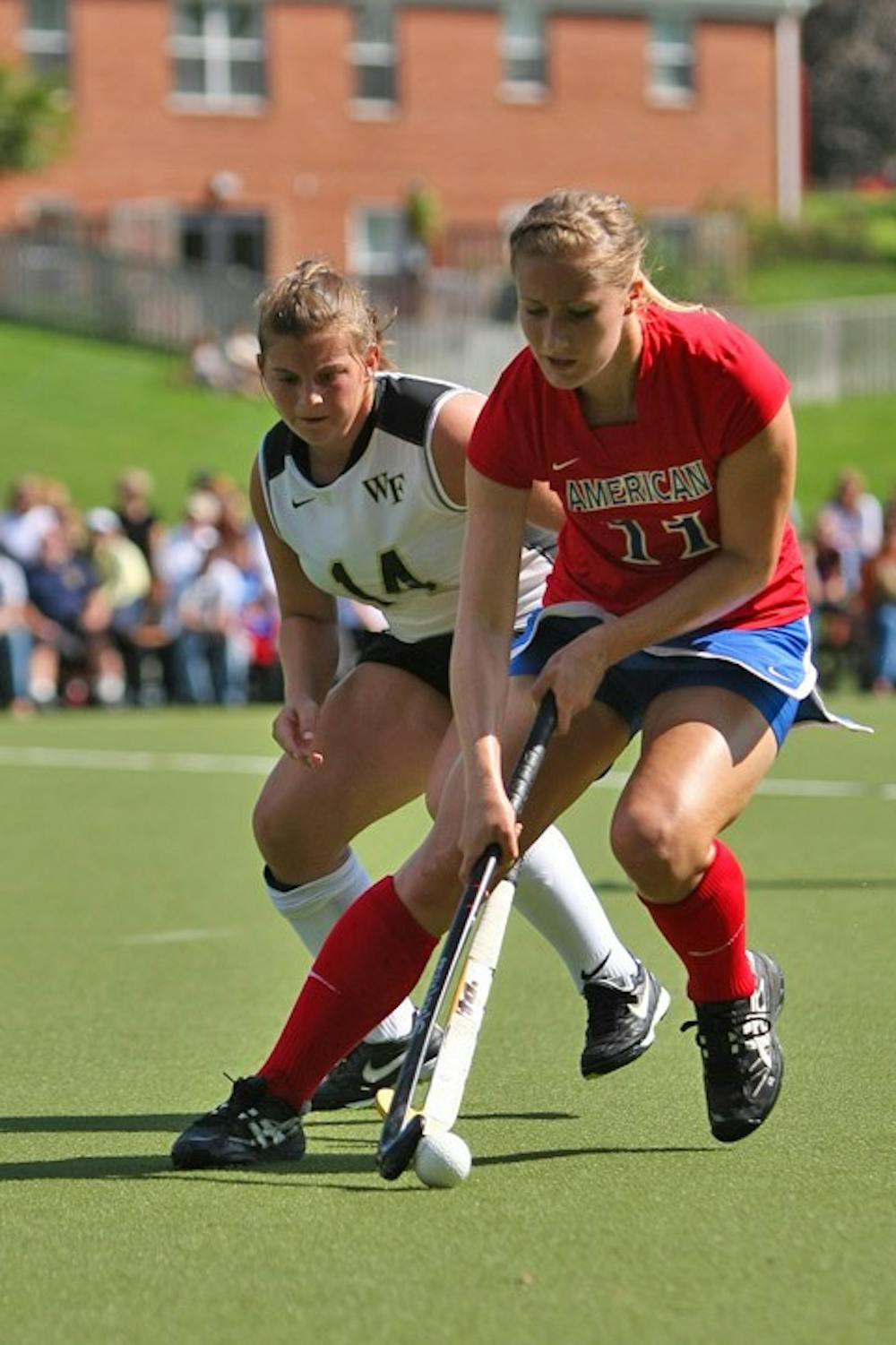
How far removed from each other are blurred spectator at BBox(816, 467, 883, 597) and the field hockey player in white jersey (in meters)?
15.4

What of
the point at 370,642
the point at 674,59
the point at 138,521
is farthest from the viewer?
the point at 674,59

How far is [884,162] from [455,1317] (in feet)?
195

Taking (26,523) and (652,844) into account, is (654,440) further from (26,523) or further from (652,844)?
(26,523)

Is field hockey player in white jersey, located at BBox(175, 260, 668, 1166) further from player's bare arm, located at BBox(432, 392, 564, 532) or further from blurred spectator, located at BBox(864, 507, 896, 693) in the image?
blurred spectator, located at BBox(864, 507, 896, 693)

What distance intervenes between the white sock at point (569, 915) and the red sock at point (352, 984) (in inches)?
23.6

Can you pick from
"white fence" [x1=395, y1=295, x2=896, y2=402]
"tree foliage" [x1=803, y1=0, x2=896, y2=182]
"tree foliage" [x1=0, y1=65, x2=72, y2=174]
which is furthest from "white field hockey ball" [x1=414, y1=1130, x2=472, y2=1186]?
"tree foliage" [x1=803, y1=0, x2=896, y2=182]

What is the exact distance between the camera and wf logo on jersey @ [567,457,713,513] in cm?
462

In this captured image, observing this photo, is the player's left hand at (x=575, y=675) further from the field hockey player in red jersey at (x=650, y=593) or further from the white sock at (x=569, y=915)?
the white sock at (x=569, y=915)

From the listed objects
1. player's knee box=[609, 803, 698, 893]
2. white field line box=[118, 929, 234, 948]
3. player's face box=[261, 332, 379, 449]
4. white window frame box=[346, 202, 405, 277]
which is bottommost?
white field line box=[118, 929, 234, 948]

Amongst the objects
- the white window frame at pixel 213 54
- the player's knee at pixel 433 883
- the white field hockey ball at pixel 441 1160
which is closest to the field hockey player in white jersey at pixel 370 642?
the player's knee at pixel 433 883

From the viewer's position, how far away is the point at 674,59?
43.0 meters

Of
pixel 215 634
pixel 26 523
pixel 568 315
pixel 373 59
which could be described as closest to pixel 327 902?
pixel 568 315

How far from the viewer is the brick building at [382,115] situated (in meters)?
38.7

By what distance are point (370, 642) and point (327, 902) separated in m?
0.59
